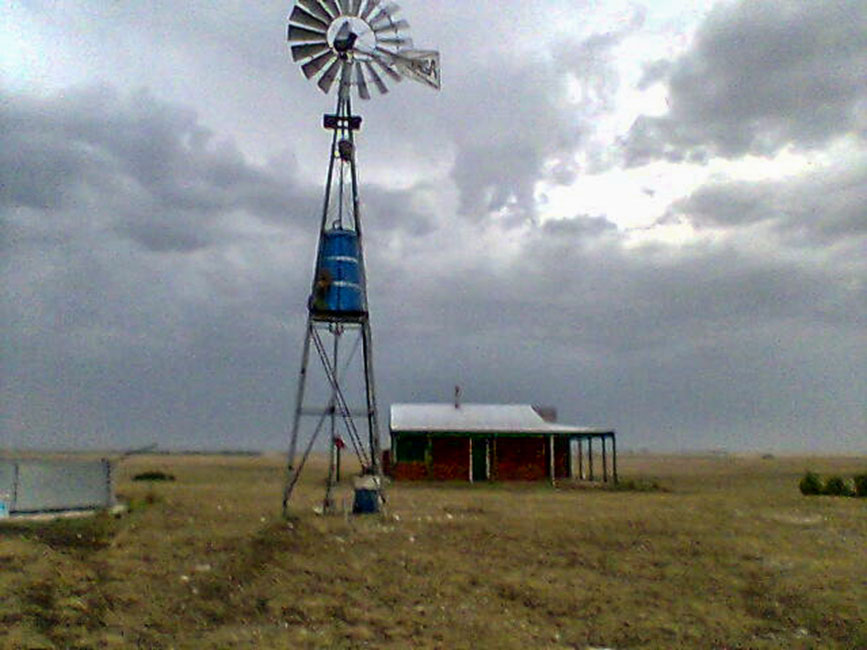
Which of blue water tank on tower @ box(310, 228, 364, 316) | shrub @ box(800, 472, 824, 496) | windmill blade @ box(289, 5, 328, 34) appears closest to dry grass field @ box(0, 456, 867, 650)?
blue water tank on tower @ box(310, 228, 364, 316)

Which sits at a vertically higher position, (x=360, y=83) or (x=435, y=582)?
(x=360, y=83)

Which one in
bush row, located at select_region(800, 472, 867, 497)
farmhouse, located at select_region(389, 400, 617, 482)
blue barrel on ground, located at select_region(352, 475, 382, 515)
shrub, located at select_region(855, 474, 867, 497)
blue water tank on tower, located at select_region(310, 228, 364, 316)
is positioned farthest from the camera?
farmhouse, located at select_region(389, 400, 617, 482)

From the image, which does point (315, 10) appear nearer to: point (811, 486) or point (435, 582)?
point (435, 582)

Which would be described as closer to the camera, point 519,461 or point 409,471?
point 409,471

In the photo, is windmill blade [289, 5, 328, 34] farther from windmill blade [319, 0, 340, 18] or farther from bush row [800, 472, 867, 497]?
bush row [800, 472, 867, 497]

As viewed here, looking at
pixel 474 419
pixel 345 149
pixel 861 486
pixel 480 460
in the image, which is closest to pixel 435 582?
pixel 345 149

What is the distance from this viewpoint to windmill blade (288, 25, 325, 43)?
19.1 meters

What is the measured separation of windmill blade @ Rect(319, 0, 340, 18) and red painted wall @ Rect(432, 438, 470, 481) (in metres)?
20.8

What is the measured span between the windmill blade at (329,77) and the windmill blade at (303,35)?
0.75 metres

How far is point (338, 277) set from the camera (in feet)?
62.1

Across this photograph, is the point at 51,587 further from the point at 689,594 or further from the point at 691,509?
the point at 691,509

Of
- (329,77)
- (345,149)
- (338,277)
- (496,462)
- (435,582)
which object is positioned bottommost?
(435,582)

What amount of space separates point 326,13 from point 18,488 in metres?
14.3

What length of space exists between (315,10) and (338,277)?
23.3 ft
